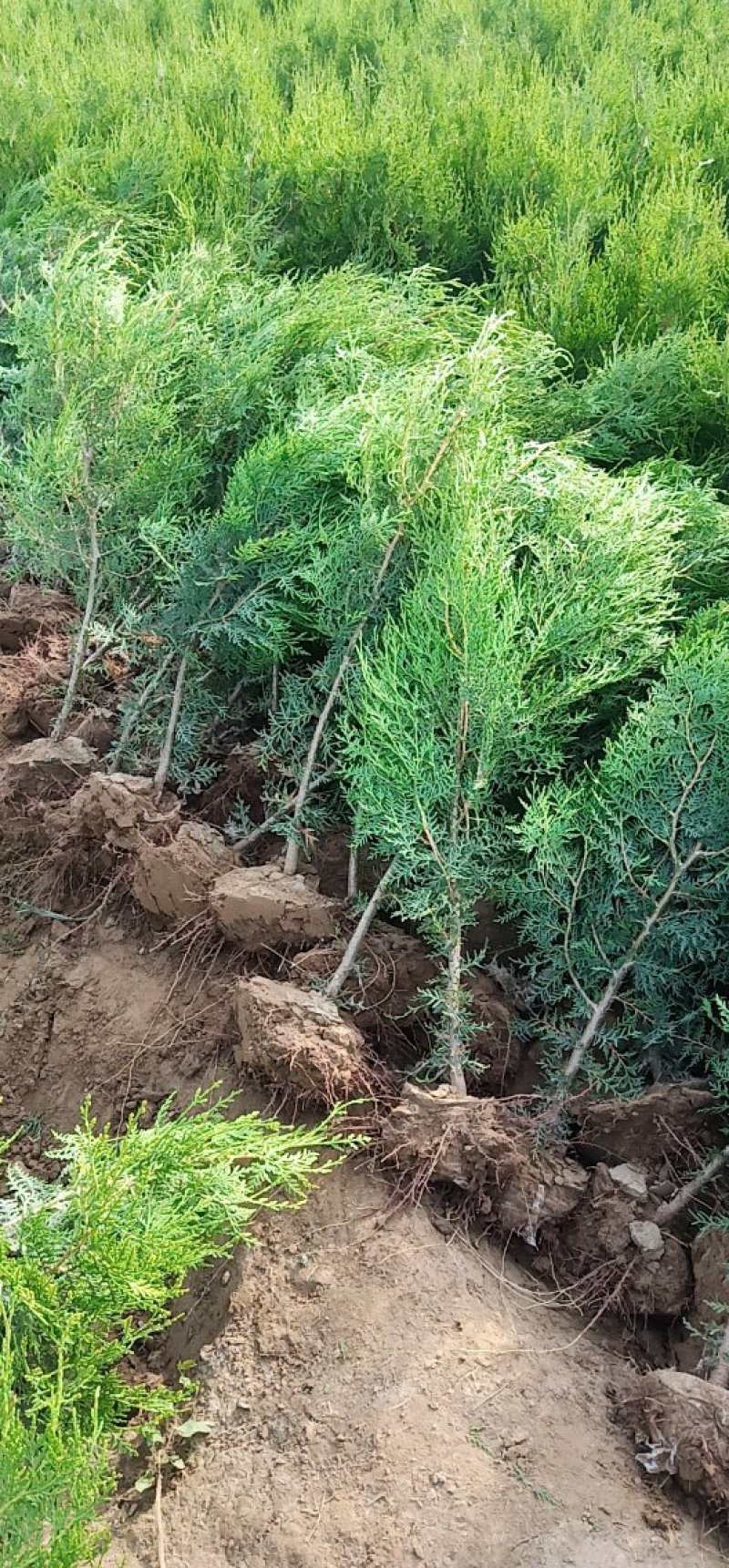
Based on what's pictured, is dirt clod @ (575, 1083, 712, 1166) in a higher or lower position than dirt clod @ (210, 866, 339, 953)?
lower

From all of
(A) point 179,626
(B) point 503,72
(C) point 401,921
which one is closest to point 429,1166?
(C) point 401,921

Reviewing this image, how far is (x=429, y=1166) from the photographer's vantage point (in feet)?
7.32

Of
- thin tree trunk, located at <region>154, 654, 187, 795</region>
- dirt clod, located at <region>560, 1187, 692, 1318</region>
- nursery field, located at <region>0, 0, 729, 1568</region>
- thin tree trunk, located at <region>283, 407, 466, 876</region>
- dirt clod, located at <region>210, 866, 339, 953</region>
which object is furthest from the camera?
thin tree trunk, located at <region>154, 654, 187, 795</region>

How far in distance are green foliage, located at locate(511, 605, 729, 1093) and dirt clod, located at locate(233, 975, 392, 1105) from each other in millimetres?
409

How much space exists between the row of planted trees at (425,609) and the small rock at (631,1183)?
184 mm

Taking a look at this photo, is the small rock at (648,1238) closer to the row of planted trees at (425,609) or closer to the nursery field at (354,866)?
the nursery field at (354,866)

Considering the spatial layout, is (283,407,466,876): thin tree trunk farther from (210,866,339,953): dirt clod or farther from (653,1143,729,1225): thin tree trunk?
(653,1143,729,1225): thin tree trunk

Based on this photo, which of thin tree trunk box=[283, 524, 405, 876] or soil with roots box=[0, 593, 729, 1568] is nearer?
soil with roots box=[0, 593, 729, 1568]

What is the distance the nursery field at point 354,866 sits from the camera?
76.9 inches

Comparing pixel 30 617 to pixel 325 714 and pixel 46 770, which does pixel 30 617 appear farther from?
pixel 325 714

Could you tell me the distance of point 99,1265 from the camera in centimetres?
188

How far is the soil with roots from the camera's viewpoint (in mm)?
1885

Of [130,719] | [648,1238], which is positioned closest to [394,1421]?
[648,1238]

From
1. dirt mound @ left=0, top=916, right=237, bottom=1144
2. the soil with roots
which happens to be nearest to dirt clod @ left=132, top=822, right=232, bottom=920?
the soil with roots
